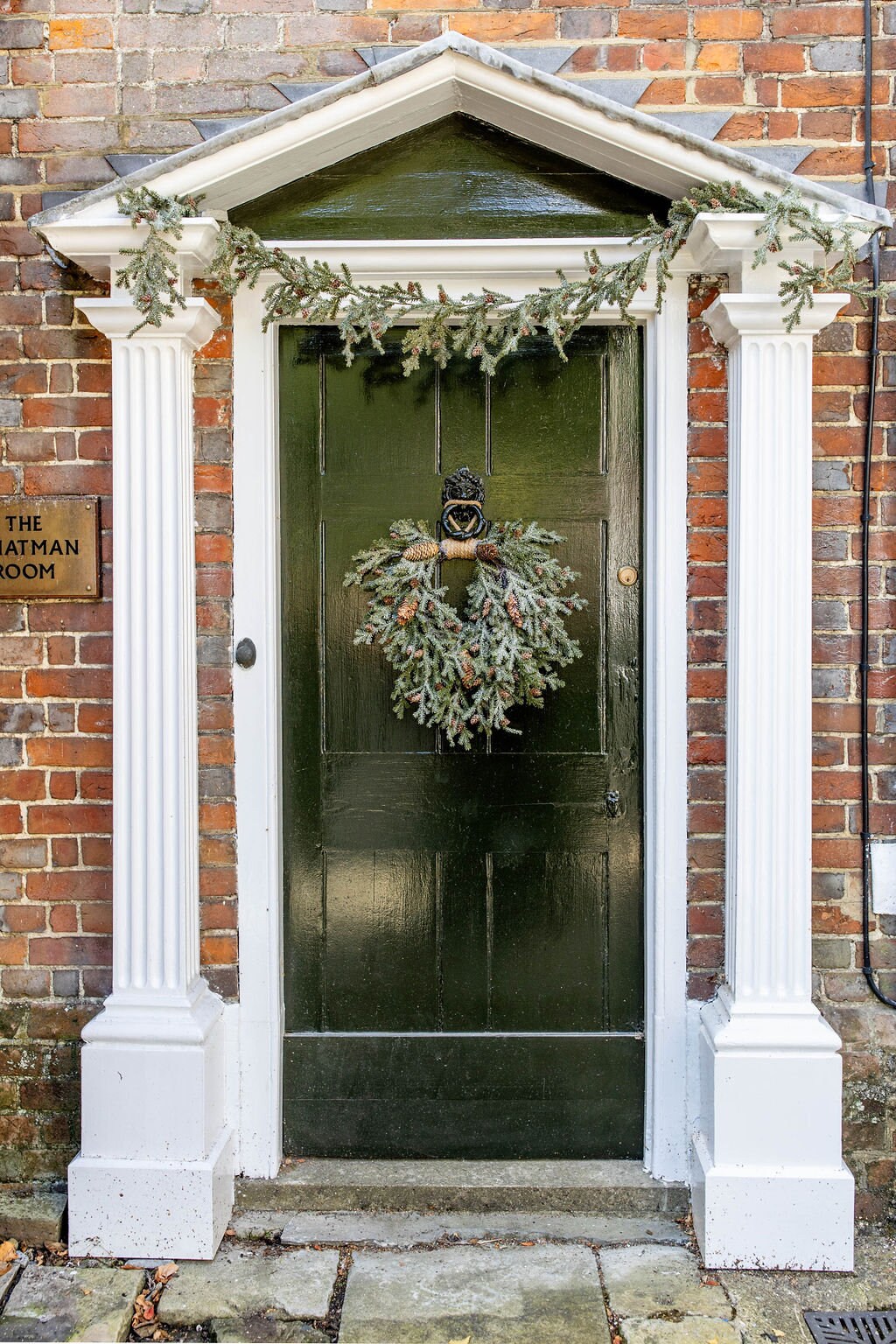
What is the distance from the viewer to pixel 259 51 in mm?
2654

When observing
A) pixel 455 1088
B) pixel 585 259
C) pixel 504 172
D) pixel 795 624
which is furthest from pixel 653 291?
pixel 455 1088

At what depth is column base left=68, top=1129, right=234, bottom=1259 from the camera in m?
2.54

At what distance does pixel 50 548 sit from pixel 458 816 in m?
1.39

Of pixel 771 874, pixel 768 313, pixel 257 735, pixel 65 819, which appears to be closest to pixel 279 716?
pixel 257 735

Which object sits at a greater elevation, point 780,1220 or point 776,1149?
point 776,1149

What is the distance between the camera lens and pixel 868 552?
8.78ft

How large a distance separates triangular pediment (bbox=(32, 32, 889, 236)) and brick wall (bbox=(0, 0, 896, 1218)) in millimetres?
254

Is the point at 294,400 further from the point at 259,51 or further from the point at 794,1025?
the point at 794,1025

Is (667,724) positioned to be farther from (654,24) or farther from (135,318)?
(654,24)

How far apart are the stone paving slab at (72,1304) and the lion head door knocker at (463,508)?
2.12m

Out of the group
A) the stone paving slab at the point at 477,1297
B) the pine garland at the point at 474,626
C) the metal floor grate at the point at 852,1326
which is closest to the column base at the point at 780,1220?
the metal floor grate at the point at 852,1326

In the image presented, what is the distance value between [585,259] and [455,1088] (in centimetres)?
234

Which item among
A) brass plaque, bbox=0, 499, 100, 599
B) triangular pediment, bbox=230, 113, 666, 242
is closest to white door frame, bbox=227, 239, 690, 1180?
triangular pediment, bbox=230, 113, 666, 242

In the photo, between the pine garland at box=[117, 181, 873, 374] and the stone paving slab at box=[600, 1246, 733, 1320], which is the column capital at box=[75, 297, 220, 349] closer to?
the pine garland at box=[117, 181, 873, 374]
